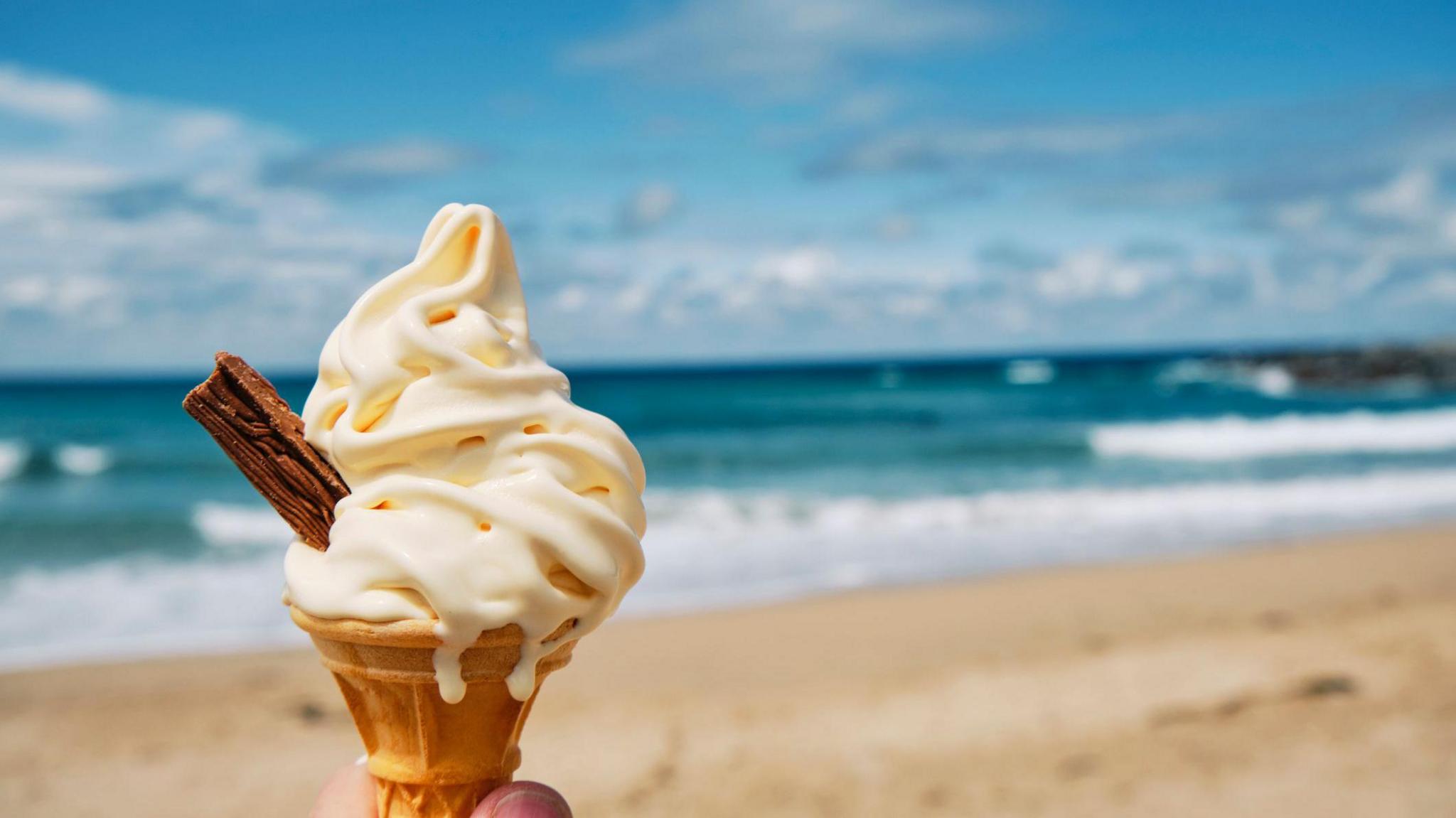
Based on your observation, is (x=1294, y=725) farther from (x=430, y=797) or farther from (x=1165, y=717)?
(x=430, y=797)

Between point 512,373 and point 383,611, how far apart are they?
0.54 meters

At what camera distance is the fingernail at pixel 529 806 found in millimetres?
2104

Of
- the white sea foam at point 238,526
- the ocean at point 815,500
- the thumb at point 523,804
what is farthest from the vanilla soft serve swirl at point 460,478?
the white sea foam at point 238,526

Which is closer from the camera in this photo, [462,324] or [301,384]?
[462,324]

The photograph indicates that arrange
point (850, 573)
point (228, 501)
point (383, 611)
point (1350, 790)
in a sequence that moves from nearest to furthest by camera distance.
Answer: point (383, 611) < point (1350, 790) < point (850, 573) < point (228, 501)

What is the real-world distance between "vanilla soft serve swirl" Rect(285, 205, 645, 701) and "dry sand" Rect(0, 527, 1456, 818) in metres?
3.89

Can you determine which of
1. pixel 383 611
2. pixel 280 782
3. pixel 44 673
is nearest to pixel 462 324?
pixel 383 611

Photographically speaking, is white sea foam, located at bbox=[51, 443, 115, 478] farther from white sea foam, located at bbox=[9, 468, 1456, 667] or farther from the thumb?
the thumb

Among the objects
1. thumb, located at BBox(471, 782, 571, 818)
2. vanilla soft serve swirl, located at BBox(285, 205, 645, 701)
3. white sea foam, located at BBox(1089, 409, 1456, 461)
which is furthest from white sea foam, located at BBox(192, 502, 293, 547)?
white sea foam, located at BBox(1089, 409, 1456, 461)

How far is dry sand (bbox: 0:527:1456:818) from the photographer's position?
5.78m

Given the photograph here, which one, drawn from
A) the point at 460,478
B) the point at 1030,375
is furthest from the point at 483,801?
the point at 1030,375

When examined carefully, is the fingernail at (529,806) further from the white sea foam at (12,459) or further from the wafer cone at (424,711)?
the white sea foam at (12,459)

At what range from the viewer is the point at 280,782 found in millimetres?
6000

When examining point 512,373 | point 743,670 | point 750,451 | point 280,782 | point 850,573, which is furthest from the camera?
point 750,451
